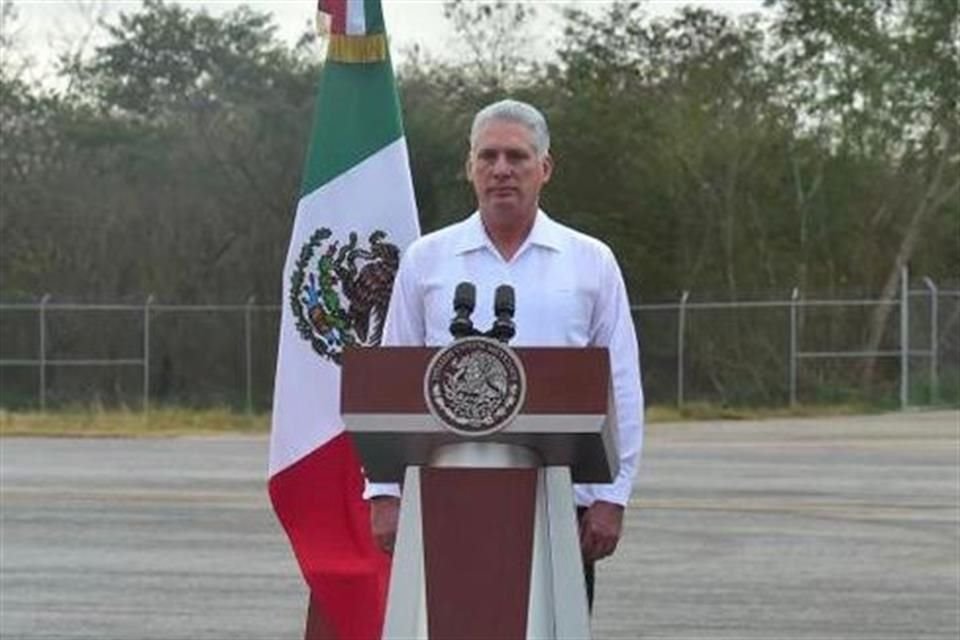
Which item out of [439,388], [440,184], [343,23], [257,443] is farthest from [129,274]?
[439,388]

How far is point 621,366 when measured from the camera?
19.8 ft

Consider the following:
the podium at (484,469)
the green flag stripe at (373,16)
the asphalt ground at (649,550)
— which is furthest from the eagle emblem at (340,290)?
the asphalt ground at (649,550)

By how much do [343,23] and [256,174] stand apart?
123 ft

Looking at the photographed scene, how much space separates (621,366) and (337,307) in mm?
1869

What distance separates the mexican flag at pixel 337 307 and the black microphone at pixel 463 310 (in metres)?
1.97

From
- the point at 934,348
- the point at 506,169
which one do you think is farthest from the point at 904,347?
the point at 506,169

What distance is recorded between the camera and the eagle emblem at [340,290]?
7.66 m

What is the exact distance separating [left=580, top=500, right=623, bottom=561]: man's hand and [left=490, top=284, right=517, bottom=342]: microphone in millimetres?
563

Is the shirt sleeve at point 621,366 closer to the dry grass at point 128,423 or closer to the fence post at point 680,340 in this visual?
the dry grass at point 128,423

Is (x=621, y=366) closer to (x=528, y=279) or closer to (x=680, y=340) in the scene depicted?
(x=528, y=279)

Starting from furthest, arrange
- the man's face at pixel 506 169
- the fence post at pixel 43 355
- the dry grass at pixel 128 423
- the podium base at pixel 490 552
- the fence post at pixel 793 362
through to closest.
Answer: the fence post at pixel 43 355
the fence post at pixel 793 362
the dry grass at pixel 128 423
the man's face at pixel 506 169
the podium base at pixel 490 552

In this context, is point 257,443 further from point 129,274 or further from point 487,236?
point 487,236

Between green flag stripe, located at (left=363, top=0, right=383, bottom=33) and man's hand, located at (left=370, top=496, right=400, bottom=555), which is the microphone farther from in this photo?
green flag stripe, located at (left=363, top=0, right=383, bottom=33)

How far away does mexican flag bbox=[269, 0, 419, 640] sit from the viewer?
7.63 meters
